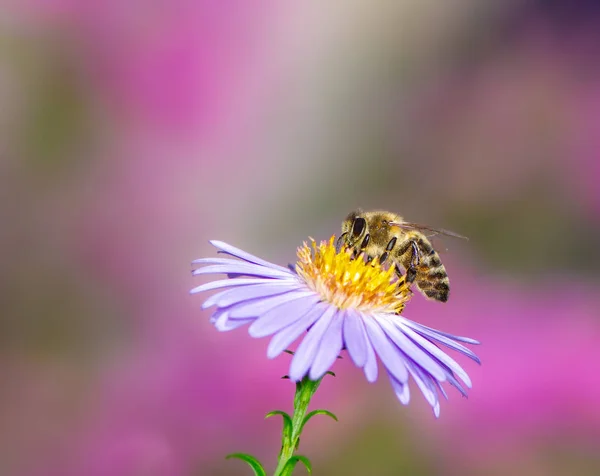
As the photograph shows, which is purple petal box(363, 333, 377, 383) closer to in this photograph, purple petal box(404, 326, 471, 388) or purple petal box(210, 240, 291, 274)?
purple petal box(404, 326, 471, 388)

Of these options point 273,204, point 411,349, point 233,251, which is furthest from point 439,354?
point 273,204

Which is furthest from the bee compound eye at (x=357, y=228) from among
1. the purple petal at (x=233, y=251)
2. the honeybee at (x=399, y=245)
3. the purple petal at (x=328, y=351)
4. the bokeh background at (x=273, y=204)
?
the bokeh background at (x=273, y=204)

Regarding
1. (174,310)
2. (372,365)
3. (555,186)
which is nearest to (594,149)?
(555,186)

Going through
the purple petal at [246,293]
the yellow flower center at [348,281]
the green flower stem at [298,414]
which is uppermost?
the yellow flower center at [348,281]

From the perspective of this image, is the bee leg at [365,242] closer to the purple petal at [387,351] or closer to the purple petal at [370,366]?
the purple petal at [387,351]

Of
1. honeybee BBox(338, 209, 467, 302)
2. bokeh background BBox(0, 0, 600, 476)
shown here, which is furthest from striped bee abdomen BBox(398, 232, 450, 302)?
bokeh background BBox(0, 0, 600, 476)

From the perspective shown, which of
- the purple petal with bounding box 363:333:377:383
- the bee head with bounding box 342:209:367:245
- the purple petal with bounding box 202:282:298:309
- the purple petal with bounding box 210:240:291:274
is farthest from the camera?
the bee head with bounding box 342:209:367:245

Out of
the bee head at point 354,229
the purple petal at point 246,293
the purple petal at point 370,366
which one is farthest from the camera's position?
the bee head at point 354,229
